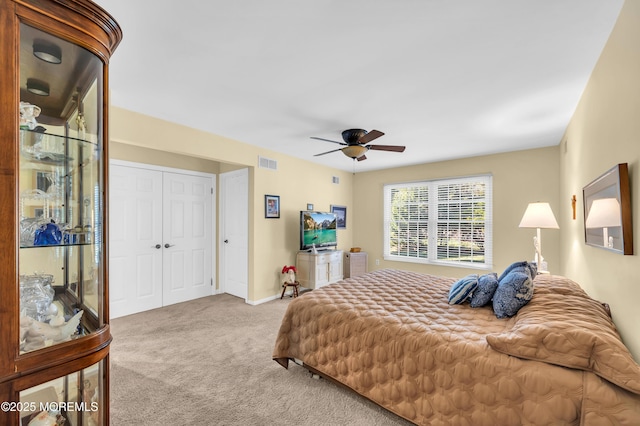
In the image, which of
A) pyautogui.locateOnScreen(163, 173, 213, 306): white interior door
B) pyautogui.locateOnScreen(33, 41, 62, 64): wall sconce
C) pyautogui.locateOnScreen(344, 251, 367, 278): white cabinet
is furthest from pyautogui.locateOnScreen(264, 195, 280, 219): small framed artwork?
pyautogui.locateOnScreen(33, 41, 62, 64): wall sconce

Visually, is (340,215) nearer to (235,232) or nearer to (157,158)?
(235,232)

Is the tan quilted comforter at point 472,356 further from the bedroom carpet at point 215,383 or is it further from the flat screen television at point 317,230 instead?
the flat screen television at point 317,230

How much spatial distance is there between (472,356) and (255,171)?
394 cm

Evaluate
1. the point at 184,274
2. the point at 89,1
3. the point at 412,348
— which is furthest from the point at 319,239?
the point at 89,1

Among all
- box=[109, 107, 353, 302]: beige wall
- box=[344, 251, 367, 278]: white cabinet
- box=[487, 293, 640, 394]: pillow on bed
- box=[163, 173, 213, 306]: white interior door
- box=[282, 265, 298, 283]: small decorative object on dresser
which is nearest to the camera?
box=[487, 293, 640, 394]: pillow on bed

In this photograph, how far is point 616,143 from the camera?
180cm

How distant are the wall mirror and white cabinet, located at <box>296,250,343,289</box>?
12.4 ft

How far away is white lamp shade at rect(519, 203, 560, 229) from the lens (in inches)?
127

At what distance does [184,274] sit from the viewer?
489 cm

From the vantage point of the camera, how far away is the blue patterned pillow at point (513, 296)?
2.05 m

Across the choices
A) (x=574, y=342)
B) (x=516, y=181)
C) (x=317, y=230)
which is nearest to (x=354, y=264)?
(x=317, y=230)

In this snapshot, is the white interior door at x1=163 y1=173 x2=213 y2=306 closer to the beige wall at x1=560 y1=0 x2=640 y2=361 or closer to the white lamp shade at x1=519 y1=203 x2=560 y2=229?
the white lamp shade at x1=519 y1=203 x2=560 y2=229

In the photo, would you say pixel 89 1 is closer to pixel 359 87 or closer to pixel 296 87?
pixel 296 87

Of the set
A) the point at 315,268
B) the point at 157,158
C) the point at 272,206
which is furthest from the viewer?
the point at 315,268
